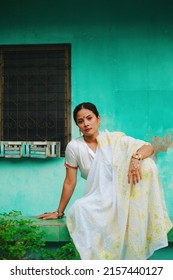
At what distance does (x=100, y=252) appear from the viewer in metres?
4.29

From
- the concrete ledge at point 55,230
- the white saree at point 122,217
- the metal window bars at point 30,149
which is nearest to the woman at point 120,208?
the white saree at point 122,217

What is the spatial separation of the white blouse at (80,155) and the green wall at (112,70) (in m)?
1.71

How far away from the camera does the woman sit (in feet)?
14.0

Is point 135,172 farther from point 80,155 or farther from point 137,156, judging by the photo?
point 80,155

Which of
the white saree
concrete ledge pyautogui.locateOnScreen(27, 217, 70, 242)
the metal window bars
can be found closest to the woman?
the white saree

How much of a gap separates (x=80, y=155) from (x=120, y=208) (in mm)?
587

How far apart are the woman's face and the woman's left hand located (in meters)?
0.48

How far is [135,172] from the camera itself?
14.1 feet

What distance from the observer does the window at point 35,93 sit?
6.39 m

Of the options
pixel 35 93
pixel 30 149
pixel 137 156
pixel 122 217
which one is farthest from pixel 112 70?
pixel 122 217

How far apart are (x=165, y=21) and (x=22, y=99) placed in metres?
1.83
